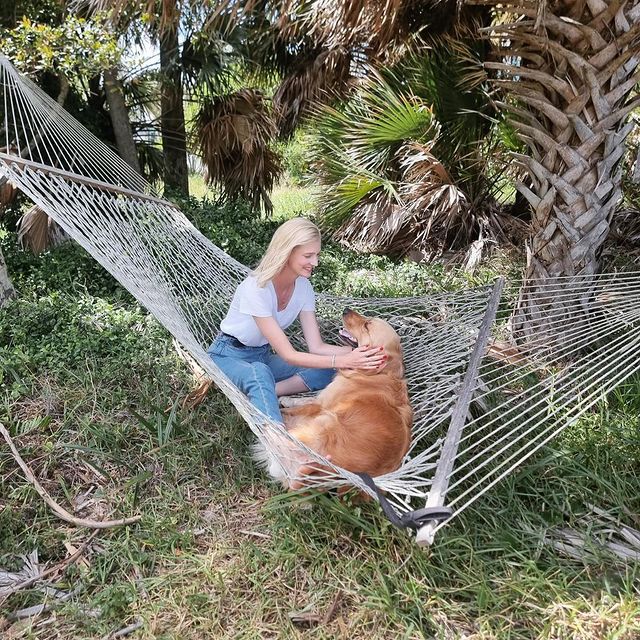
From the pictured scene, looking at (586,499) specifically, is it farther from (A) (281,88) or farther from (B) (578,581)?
(A) (281,88)

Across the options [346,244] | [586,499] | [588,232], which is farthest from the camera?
[346,244]

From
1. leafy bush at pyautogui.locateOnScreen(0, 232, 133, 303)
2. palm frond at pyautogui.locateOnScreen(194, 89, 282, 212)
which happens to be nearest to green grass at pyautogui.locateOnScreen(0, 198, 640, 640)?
leafy bush at pyautogui.locateOnScreen(0, 232, 133, 303)

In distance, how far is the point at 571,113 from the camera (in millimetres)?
2791

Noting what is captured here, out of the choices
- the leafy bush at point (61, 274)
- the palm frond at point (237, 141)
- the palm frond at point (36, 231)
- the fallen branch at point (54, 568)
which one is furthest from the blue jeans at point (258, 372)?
the palm frond at point (237, 141)

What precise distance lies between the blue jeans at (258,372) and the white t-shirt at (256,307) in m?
0.05

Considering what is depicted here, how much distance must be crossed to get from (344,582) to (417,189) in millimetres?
3587

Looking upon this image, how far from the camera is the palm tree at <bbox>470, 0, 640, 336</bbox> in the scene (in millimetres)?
2637

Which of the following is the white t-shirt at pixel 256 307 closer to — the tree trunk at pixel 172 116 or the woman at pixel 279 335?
the woman at pixel 279 335

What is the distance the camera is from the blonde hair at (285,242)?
2.26 meters

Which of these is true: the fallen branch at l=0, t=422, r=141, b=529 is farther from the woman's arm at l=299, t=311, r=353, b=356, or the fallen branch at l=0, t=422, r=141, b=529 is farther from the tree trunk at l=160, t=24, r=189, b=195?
the tree trunk at l=160, t=24, r=189, b=195

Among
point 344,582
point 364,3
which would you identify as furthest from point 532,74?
point 344,582

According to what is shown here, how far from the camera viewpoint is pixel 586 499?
2.12 metres

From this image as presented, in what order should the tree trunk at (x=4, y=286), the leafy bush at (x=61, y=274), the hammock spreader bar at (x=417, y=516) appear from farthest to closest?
the leafy bush at (x=61, y=274)
the tree trunk at (x=4, y=286)
the hammock spreader bar at (x=417, y=516)

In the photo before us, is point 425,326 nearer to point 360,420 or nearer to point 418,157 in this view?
point 360,420
